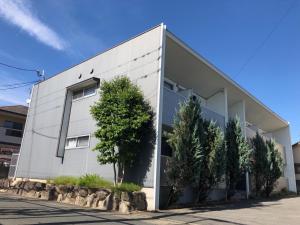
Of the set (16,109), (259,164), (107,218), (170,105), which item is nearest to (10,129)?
(16,109)

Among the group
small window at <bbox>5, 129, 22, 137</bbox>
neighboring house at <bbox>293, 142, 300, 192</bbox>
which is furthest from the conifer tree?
small window at <bbox>5, 129, 22, 137</bbox>

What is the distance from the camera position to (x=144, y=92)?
48.3 feet

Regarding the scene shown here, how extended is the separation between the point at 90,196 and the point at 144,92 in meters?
5.50

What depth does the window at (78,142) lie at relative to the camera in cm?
1758

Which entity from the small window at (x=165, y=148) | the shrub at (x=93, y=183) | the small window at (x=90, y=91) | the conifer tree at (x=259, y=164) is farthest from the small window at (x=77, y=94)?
the conifer tree at (x=259, y=164)

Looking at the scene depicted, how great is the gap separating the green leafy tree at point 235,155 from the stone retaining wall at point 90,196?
7.14 m

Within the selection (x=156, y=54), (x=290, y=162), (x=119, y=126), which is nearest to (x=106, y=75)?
(x=156, y=54)

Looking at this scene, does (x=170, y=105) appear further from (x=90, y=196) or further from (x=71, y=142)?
(x=71, y=142)

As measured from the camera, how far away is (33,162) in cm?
2094

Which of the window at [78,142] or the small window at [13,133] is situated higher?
the small window at [13,133]

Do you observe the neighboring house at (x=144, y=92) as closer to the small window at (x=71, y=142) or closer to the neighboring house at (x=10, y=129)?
the small window at (x=71, y=142)

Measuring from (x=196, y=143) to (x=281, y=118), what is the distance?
21.8m

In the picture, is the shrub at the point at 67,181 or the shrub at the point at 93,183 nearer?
the shrub at the point at 93,183

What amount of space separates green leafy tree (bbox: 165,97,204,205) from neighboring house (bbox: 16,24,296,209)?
0.57m
